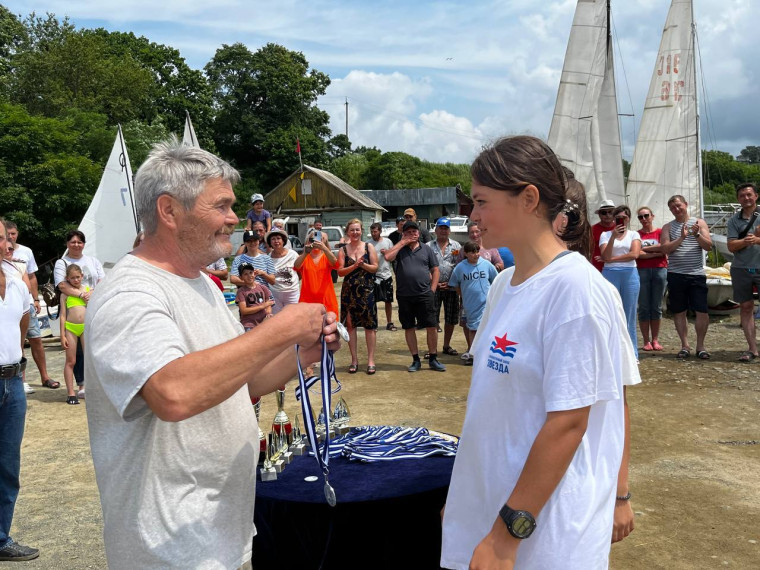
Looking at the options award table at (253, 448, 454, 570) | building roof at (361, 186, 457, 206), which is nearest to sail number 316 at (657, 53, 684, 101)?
award table at (253, 448, 454, 570)

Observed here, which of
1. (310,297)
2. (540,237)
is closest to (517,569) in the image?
(540,237)

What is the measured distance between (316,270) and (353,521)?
5.76 meters

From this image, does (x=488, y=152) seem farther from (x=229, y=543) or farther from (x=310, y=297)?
(x=310, y=297)

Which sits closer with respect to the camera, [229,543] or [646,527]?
[229,543]

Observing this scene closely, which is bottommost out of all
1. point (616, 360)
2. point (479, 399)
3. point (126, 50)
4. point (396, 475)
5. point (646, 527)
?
point (646, 527)

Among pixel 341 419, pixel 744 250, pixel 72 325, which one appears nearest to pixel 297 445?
pixel 341 419

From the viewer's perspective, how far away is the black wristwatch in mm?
1626

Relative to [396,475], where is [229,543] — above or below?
above

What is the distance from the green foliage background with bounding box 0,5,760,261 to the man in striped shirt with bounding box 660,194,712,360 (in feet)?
49.8

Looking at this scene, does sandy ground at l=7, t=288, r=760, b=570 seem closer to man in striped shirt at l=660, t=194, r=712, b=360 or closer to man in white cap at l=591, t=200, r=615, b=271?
man in striped shirt at l=660, t=194, r=712, b=360

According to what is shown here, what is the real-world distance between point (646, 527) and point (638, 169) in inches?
684

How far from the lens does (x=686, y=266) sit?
8.82 m

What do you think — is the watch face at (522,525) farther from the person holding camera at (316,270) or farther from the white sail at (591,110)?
the white sail at (591,110)

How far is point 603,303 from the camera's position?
168 centimetres
